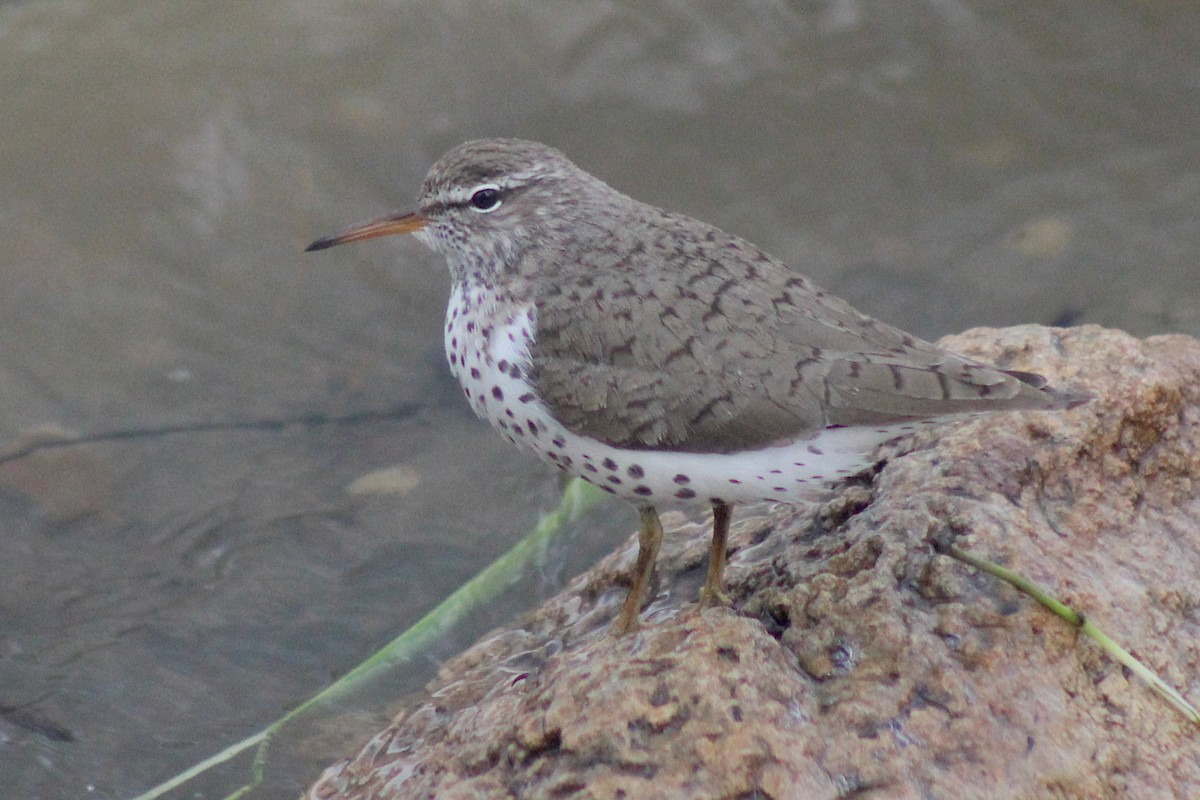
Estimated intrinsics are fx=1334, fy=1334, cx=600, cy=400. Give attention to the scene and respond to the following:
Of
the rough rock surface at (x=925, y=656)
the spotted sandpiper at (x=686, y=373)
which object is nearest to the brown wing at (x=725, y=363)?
the spotted sandpiper at (x=686, y=373)

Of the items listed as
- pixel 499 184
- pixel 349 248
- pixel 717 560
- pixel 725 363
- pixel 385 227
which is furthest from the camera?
pixel 349 248

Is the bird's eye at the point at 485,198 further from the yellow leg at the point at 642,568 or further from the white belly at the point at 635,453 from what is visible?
the yellow leg at the point at 642,568

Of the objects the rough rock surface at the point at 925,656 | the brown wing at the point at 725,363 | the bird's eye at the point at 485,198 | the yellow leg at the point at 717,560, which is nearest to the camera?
the rough rock surface at the point at 925,656

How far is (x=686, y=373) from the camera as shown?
422 cm

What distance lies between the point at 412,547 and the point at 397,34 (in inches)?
163

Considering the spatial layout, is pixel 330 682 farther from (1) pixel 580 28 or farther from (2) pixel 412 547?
(1) pixel 580 28

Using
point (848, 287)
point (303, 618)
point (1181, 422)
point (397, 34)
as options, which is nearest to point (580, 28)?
point (397, 34)

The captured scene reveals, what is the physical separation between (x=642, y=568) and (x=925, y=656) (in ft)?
4.18

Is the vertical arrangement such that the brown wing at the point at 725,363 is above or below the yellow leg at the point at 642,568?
above

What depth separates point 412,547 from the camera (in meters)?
7.04

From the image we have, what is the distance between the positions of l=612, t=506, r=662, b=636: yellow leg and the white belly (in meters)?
0.15

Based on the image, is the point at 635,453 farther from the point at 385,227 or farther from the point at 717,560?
the point at 385,227

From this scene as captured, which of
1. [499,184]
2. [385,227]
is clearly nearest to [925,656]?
[499,184]

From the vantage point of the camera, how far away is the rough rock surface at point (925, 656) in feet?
11.1
